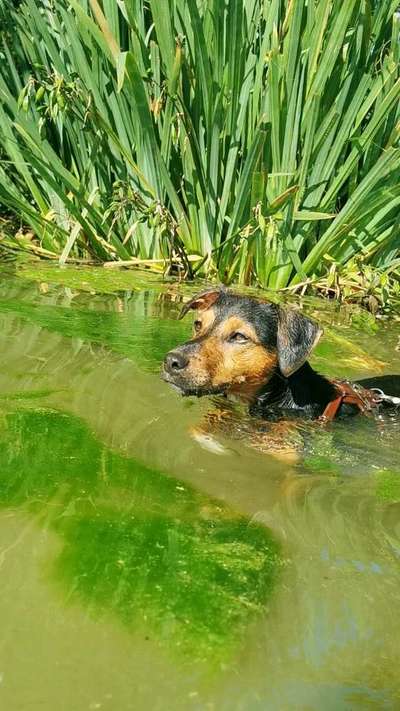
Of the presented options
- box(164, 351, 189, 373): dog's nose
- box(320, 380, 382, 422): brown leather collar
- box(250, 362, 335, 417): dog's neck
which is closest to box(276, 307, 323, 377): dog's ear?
box(250, 362, 335, 417): dog's neck

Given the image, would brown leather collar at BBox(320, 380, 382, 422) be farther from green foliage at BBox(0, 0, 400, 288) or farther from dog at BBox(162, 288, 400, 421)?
green foliage at BBox(0, 0, 400, 288)

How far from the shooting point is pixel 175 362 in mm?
4105

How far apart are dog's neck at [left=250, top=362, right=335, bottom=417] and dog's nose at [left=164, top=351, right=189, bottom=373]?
0.68 metres

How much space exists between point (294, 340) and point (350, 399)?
0.46 metres

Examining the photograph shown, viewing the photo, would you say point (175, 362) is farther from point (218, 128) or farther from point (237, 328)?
point (218, 128)

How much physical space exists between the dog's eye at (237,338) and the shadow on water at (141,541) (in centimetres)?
136

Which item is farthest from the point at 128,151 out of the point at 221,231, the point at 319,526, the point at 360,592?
the point at 360,592

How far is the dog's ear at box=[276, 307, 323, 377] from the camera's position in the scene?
4490 millimetres

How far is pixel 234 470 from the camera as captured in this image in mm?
3453

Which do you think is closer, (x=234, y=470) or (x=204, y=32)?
(x=234, y=470)

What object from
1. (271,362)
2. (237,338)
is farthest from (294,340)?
(237,338)

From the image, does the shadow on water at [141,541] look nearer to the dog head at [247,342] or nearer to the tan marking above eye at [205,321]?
the dog head at [247,342]

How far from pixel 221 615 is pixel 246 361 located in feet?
8.17

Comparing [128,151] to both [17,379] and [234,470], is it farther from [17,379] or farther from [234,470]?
[234,470]
